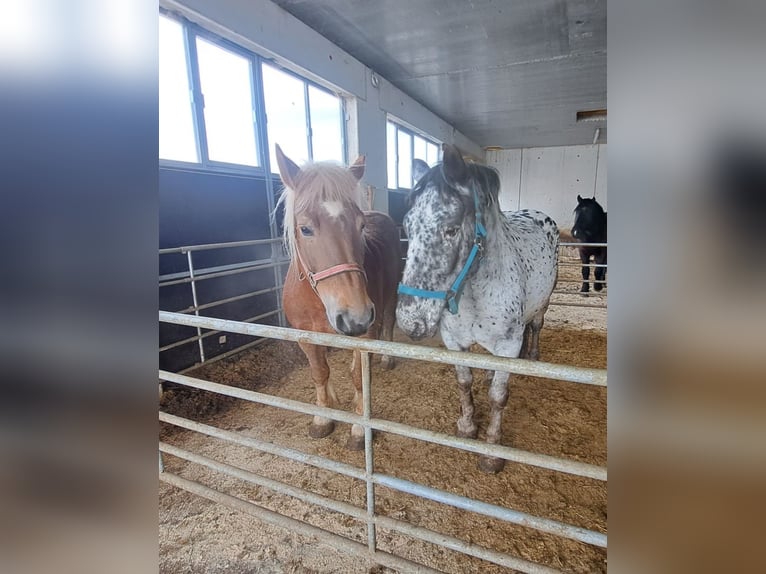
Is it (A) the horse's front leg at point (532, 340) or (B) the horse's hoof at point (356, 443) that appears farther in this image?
(A) the horse's front leg at point (532, 340)

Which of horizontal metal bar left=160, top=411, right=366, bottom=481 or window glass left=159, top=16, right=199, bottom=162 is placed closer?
horizontal metal bar left=160, top=411, right=366, bottom=481

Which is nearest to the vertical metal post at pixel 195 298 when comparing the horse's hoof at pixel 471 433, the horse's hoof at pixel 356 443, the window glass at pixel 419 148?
the horse's hoof at pixel 356 443

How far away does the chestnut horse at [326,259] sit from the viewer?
1448 millimetres

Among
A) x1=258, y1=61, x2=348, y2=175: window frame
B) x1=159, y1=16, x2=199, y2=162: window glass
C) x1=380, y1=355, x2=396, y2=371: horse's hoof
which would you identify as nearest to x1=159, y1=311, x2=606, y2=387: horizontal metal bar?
x1=380, y1=355, x2=396, y2=371: horse's hoof

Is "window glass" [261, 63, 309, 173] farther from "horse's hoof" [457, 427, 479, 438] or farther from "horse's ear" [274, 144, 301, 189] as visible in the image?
"horse's hoof" [457, 427, 479, 438]

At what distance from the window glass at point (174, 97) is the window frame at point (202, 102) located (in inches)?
1.2

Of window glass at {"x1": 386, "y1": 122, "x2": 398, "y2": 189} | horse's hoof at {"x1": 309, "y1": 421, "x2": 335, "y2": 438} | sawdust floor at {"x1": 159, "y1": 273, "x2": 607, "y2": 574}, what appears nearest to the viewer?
sawdust floor at {"x1": 159, "y1": 273, "x2": 607, "y2": 574}

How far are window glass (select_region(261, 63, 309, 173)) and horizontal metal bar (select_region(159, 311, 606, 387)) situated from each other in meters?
2.64

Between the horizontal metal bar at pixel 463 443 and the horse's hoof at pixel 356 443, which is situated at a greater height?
the horizontal metal bar at pixel 463 443

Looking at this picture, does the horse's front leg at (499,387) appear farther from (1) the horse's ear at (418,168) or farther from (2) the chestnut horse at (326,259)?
(1) the horse's ear at (418,168)

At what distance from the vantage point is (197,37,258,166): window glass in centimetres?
287

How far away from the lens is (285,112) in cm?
378

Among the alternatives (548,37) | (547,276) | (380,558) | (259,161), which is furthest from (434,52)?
(380,558)
